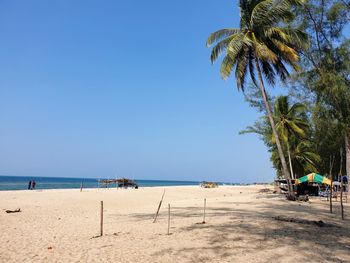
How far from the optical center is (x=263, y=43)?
896 inches

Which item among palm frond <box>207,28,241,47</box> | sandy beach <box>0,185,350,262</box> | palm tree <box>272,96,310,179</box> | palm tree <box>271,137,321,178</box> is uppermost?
palm frond <box>207,28,241,47</box>

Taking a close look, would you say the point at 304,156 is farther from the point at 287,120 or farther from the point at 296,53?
the point at 296,53

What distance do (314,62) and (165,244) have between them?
1826 cm

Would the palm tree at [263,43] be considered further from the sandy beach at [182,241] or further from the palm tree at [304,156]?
the palm tree at [304,156]

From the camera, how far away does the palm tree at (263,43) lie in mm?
21906

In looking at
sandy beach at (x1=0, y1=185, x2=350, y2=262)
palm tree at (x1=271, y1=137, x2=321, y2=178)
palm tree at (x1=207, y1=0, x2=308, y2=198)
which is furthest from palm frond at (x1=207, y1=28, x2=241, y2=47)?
palm tree at (x1=271, y1=137, x2=321, y2=178)

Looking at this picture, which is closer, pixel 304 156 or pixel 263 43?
pixel 263 43

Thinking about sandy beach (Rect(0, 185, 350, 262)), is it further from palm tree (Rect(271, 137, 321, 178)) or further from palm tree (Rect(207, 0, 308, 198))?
palm tree (Rect(271, 137, 321, 178))

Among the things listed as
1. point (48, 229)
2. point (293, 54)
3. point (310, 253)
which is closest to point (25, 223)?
point (48, 229)

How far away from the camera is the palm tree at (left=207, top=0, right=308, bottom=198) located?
2191 centimetres

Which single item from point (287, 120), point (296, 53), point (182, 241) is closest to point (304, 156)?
point (287, 120)

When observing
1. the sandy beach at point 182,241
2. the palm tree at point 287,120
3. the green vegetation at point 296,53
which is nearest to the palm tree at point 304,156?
the palm tree at point 287,120

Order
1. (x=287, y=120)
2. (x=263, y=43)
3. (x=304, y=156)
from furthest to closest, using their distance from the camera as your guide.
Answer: (x=304, y=156) < (x=287, y=120) < (x=263, y=43)

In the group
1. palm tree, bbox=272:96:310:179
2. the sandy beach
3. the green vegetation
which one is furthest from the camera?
palm tree, bbox=272:96:310:179
